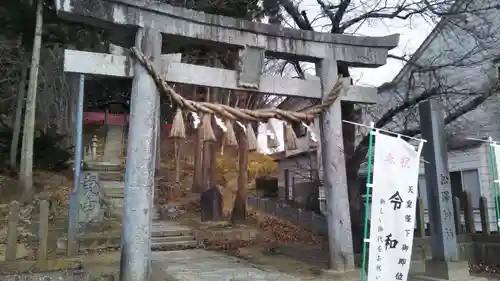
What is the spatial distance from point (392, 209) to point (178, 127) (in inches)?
150

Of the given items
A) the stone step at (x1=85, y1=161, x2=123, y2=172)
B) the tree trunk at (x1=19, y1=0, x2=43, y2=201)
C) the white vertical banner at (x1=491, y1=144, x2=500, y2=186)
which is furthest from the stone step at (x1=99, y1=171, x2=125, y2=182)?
the white vertical banner at (x1=491, y1=144, x2=500, y2=186)

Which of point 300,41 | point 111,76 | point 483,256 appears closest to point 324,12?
point 300,41

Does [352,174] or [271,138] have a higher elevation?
[271,138]

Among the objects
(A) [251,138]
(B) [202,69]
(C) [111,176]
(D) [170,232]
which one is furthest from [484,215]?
(C) [111,176]

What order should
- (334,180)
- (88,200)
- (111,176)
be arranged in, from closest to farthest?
(334,180) → (88,200) → (111,176)

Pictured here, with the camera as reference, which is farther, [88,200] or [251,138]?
[88,200]

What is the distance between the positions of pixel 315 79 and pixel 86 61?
457 centimetres

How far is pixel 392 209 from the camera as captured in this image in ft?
20.1

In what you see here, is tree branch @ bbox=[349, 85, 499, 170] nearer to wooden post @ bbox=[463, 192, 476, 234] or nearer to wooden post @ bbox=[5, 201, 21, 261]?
wooden post @ bbox=[463, 192, 476, 234]

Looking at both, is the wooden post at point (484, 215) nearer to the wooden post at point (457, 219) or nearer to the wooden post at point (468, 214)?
the wooden post at point (468, 214)

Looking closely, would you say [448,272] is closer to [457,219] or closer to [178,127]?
[457,219]

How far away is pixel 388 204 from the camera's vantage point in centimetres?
612

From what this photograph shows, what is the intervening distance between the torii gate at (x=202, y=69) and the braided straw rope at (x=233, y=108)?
0.17 metres

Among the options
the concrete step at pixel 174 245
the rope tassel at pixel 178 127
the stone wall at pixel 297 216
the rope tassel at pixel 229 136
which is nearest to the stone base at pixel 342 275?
the rope tassel at pixel 229 136
